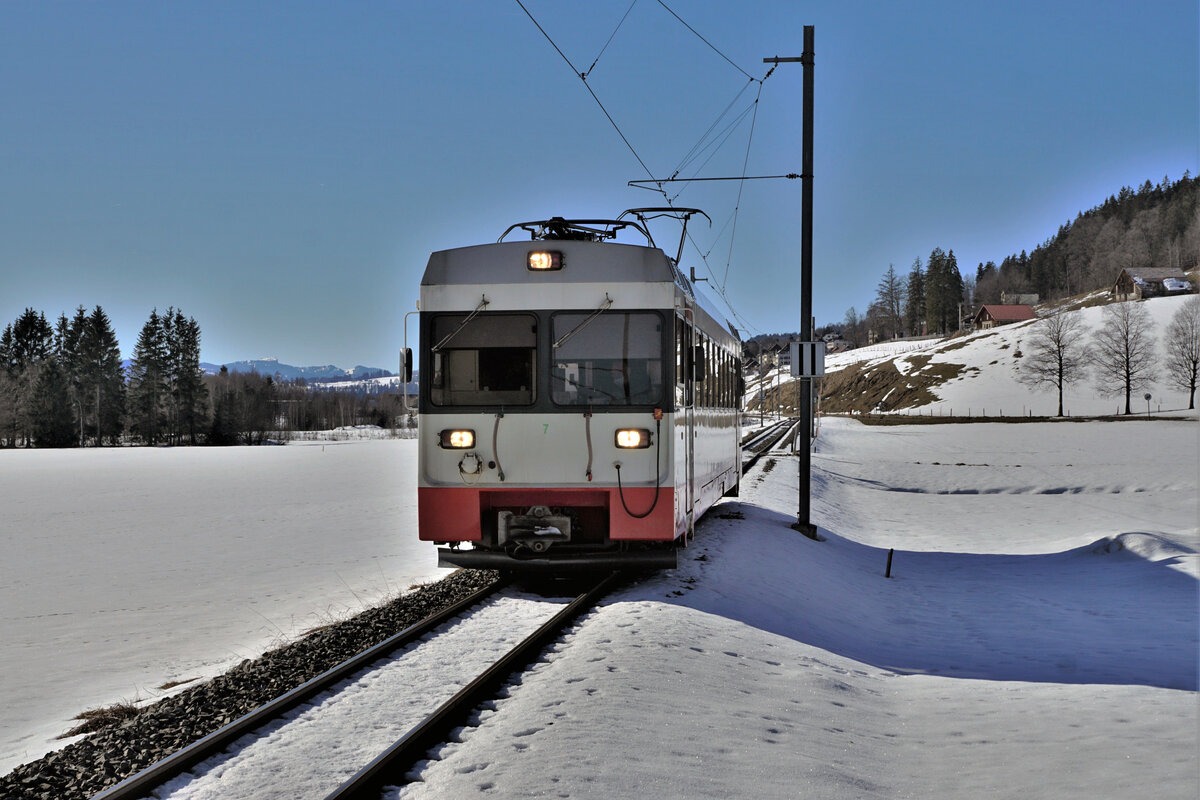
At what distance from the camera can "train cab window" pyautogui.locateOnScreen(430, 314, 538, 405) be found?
33.0ft

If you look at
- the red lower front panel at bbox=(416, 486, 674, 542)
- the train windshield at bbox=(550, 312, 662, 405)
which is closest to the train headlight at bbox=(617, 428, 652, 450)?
the train windshield at bbox=(550, 312, 662, 405)

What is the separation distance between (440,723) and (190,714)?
2.08 m

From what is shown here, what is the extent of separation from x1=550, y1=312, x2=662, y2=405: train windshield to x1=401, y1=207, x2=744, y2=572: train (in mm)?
10

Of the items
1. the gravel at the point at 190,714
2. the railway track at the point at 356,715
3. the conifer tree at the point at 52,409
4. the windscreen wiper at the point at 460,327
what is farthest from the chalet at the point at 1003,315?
the railway track at the point at 356,715

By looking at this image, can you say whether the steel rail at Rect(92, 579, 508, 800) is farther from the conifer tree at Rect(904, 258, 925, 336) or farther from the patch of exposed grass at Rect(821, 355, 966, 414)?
the conifer tree at Rect(904, 258, 925, 336)

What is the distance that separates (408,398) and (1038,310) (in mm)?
176910

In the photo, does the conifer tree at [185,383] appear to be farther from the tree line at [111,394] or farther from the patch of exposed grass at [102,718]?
the patch of exposed grass at [102,718]

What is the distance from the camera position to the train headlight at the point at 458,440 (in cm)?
1002

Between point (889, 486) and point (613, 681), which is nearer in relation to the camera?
point (613, 681)

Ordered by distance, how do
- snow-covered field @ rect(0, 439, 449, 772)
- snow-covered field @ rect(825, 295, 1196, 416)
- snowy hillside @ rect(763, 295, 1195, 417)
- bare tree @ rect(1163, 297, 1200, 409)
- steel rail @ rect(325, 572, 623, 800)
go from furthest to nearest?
snowy hillside @ rect(763, 295, 1195, 417), snow-covered field @ rect(825, 295, 1196, 416), bare tree @ rect(1163, 297, 1200, 409), snow-covered field @ rect(0, 439, 449, 772), steel rail @ rect(325, 572, 623, 800)

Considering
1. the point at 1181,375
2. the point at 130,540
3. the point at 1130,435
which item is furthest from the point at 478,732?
the point at 1181,375

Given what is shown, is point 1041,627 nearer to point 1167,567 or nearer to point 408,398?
point 1167,567

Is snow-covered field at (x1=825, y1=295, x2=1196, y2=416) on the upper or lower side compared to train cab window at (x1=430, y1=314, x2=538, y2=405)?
upper

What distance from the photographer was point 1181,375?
93250mm
